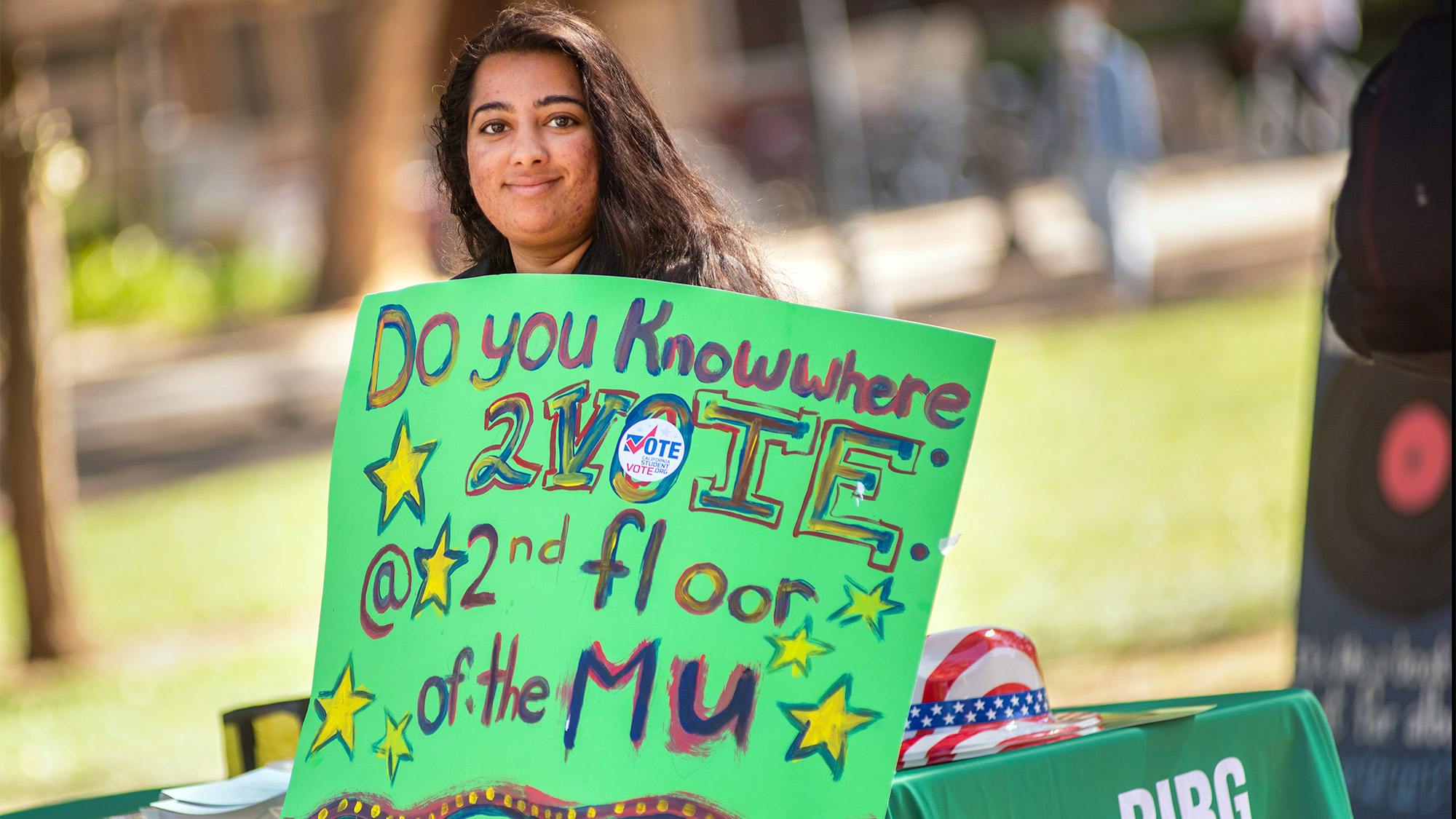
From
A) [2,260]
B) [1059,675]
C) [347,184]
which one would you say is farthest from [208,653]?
[347,184]

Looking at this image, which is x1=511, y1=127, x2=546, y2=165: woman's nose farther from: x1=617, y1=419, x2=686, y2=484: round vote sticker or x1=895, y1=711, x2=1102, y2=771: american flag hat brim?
x1=895, y1=711, x2=1102, y2=771: american flag hat brim

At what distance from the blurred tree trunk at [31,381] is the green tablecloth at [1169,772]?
5.55 m

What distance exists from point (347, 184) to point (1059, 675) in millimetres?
10841

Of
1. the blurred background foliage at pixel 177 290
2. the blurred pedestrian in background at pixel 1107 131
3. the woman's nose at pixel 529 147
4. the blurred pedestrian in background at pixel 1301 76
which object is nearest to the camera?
the woman's nose at pixel 529 147

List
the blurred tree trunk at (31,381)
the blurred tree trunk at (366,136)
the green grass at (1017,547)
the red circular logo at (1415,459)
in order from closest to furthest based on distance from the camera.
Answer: the red circular logo at (1415,459)
the green grass at (1017,547)
the blurred tree trunk at (31,381)
the blurred tree trunk at (366,136)

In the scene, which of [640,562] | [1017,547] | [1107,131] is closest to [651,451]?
[640,562]

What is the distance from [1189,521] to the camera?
269 inches

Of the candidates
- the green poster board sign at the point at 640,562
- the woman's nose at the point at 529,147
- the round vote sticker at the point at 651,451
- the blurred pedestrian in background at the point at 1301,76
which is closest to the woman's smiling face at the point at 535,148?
the woman's nose at the point at 529,147

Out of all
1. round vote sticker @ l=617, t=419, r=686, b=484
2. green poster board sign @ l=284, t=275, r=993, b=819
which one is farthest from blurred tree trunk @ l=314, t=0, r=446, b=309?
round vote sticker @ l=617, t=419, r=686, b=484

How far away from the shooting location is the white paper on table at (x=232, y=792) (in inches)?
86.4

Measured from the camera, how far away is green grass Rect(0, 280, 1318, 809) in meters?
5.68

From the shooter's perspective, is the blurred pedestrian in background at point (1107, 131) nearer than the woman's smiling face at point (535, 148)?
No

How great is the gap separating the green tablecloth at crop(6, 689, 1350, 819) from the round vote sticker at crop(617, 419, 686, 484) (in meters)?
0.48

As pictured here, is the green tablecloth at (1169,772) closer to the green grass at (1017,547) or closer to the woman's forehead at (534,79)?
the woman's forehead at (534,79)
